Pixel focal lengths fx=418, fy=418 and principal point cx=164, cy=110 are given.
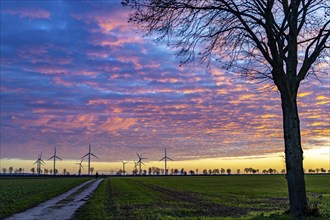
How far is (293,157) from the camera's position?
16.7 m

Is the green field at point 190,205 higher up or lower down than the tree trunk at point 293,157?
lower down

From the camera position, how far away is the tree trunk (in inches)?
645

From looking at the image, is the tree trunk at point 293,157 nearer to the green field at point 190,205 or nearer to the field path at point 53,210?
the green field at point 190,205

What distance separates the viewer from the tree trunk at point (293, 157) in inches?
645

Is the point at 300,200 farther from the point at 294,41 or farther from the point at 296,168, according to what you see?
the point at 294,41

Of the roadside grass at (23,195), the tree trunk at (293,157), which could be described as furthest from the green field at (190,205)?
the roadside grass at (23,195)

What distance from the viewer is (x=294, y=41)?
1788 centimetres

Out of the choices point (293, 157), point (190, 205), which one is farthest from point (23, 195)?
point (293, 157)

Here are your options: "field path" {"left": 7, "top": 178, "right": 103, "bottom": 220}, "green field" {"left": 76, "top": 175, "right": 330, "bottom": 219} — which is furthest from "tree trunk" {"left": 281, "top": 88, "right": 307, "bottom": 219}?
"field path" {"left": 7, "top": 178, "right": 103, "bottom": 220}

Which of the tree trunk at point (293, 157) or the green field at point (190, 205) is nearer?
the tree trunk at point (293, 157)

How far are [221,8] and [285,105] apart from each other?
483cm

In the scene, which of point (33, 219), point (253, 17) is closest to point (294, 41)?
point (253, 17)

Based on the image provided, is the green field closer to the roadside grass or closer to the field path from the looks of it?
the field path

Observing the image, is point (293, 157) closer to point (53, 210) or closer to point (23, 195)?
point (53, 210)
